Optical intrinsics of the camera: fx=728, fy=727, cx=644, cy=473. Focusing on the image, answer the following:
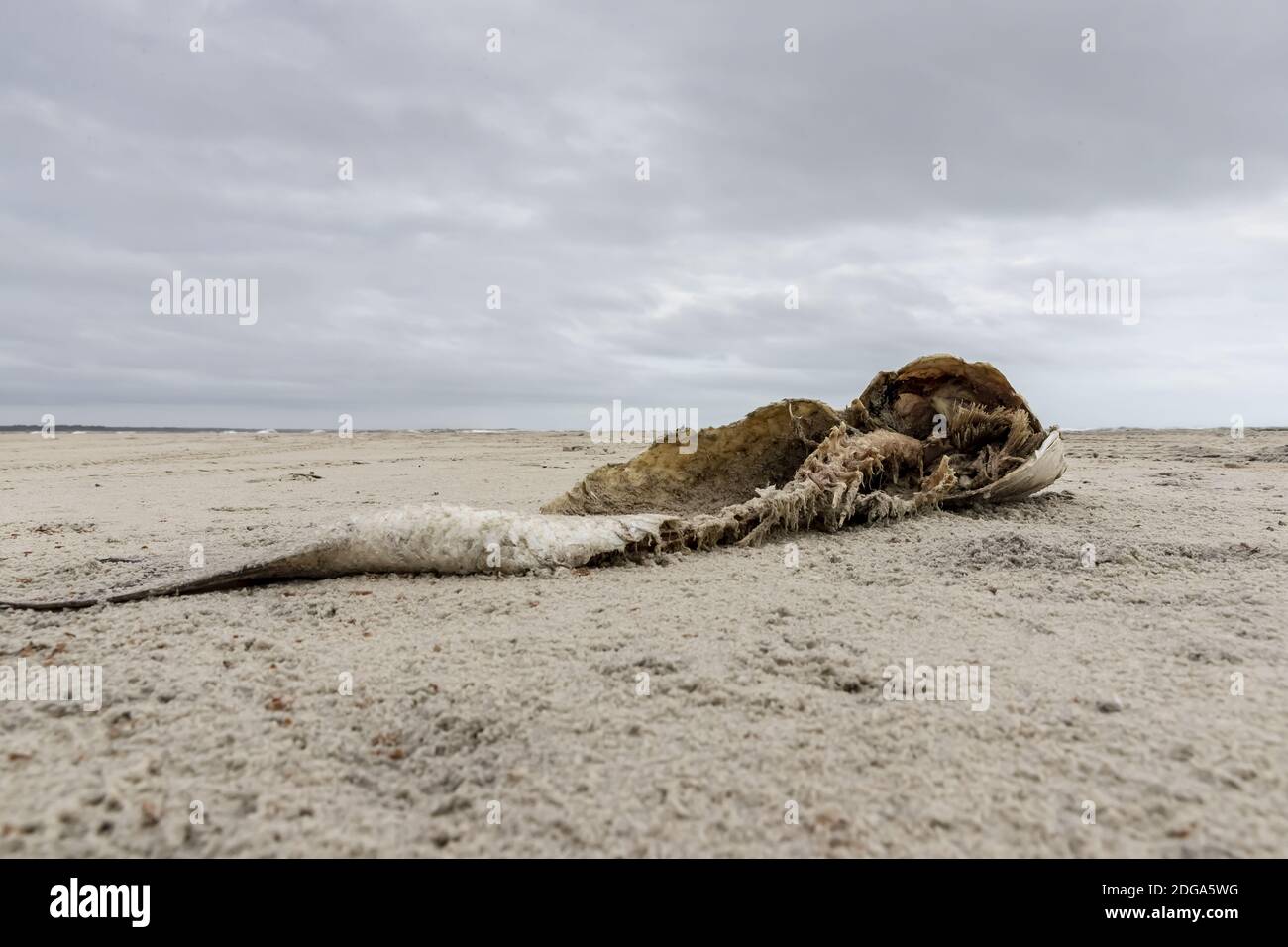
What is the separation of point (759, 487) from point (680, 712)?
339cm

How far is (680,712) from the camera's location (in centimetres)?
198

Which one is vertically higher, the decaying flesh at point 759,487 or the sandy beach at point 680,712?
the decaying flesh at point 759,487

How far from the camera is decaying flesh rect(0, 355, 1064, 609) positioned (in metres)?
3.61

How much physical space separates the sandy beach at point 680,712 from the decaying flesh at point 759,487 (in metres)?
0.21

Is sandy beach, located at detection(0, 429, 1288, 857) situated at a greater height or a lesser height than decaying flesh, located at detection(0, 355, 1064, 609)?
lesser

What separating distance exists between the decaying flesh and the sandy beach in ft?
0.69

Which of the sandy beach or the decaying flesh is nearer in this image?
the sandy beach

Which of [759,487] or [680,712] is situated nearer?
[680,712]

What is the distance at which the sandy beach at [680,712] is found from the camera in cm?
145

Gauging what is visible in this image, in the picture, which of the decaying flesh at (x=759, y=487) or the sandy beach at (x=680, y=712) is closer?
the sandy beach at (x=680, y=712)

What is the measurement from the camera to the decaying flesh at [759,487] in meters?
3.61
